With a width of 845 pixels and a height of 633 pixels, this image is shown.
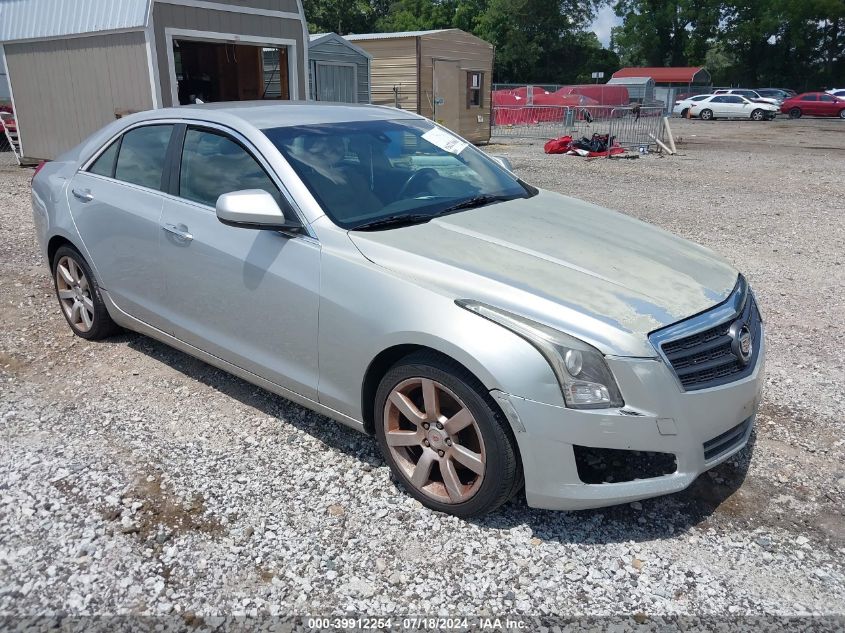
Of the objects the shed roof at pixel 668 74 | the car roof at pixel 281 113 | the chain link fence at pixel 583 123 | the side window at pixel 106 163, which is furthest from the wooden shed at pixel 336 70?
the shed roof at pixel 668 74

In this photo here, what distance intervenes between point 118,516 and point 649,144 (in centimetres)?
2012

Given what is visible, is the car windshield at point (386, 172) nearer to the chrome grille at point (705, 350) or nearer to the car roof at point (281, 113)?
the car roof at point (281, 113)

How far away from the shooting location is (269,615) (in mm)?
2514

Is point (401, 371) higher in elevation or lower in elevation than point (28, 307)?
higher

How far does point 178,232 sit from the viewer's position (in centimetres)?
378

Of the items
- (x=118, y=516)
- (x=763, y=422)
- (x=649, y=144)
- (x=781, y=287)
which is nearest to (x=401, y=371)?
(x=118, y=516)

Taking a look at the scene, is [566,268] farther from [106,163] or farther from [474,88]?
[474,88]

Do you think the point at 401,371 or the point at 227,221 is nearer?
the point at 401,371

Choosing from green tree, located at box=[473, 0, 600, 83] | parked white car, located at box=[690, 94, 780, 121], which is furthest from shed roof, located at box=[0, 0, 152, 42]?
green tree, located at box=[473, 0, 600, 83]

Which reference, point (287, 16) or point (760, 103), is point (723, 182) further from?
point (760, 103)

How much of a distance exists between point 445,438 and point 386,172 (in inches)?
59.7

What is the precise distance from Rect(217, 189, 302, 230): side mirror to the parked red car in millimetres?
43007

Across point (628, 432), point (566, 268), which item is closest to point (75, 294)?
point (566, 268)

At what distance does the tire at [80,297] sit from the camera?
465 cm
